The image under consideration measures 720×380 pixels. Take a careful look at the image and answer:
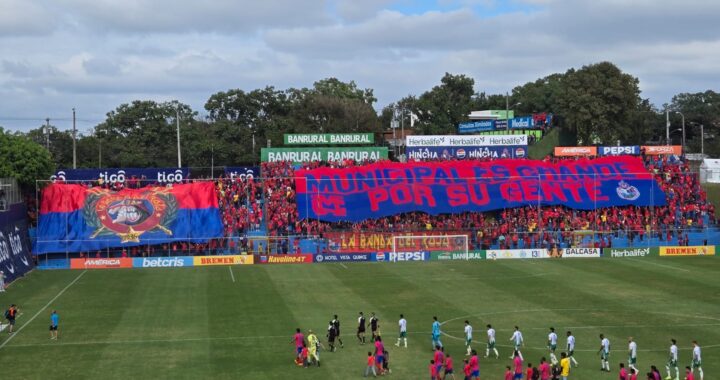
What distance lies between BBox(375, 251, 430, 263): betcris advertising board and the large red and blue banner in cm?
1398

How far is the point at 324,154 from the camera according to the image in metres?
88.0

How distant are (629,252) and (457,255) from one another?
14.3m

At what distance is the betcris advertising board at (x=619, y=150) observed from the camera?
293 feet

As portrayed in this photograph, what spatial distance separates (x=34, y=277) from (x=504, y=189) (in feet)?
141

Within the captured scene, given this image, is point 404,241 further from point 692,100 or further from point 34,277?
point 692,100

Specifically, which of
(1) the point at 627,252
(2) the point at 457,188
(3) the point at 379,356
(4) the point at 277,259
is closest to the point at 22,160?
(4) the point at 277,259

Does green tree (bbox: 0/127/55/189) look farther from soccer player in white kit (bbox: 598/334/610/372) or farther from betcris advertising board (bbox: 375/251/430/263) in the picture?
soccer player in white kit (bbox: 598/334/610/372)

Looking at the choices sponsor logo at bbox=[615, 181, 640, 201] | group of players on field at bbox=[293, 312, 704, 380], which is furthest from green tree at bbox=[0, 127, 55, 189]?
sponsor logo at bbox=[615, 181, 640, 201]

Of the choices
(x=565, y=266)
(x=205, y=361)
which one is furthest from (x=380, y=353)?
(x=565, y=266)

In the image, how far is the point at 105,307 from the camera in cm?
4662

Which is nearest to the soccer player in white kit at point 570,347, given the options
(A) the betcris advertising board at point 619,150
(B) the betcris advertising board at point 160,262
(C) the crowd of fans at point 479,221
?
(C) the crowd of fans at point 479,221

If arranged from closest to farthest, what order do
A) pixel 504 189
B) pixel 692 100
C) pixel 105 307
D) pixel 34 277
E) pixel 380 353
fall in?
1. pixel 380 353
2. pixel 105 307
3. pixel 34 277
4. pixel 504 189
5. pixel 692 100

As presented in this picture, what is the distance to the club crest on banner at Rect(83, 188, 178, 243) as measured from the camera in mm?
70312

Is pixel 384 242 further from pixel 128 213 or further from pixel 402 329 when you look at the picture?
pixel 402 329
